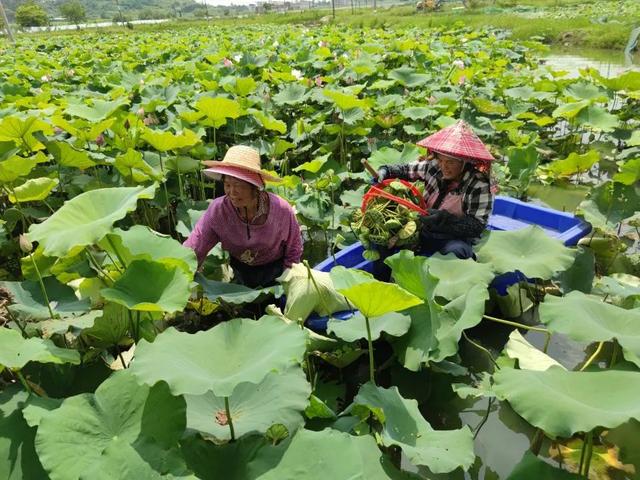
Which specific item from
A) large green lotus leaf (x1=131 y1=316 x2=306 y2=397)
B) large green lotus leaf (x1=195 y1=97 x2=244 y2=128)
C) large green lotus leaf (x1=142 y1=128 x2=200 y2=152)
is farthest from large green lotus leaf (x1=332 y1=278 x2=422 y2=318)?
large green lotus leaf (x1=195 y1=97 x2=244 y2=128)

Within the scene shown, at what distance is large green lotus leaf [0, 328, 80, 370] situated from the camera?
4.54 ft

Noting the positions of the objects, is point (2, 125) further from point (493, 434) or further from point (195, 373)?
point (493, 434)

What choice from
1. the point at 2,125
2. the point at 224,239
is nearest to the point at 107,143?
the point at 2,125

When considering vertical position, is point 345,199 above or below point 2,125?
below

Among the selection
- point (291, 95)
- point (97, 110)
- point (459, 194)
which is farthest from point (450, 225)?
point (291, 95)

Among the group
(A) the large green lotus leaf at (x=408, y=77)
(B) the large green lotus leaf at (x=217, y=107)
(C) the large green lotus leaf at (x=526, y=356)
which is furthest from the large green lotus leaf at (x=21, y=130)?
(A) the large green lotus leaf at (x=408, y=77)

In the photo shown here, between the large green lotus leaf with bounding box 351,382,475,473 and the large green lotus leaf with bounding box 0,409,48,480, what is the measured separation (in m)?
0.90


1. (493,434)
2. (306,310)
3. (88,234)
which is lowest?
(493,434)

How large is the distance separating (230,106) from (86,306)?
2.01m

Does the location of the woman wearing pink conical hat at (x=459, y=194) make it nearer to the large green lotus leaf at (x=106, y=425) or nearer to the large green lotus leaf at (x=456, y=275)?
the large green lotus leaf at (x=456, y=275)

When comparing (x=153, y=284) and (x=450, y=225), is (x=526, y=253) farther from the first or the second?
(x=153, y=284)

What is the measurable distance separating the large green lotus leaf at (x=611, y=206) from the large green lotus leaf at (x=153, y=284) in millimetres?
2355

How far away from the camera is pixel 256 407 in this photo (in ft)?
4.90

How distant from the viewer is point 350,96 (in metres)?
4.05
